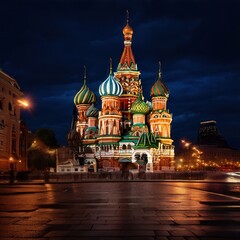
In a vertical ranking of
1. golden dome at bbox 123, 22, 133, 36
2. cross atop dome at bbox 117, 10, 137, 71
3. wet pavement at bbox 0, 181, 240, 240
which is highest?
golden dome at bbox 123, 22, 133, 36

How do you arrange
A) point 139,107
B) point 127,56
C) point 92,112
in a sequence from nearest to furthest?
point 139,107, point 92,112, point 127,56

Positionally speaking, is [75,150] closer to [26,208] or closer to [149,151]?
[149,151]

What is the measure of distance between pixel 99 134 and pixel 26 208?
75944 mm

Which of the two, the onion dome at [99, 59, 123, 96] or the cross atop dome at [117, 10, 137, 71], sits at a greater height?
the cross atop dome at [117, 10, 137, 71]

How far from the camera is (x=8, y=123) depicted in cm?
5844

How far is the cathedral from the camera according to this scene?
282 feet

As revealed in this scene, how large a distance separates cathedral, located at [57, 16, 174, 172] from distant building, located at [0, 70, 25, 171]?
17.8m

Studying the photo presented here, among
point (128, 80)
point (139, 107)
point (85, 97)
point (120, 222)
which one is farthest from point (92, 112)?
point (120, 222)

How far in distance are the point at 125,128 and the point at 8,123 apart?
135 feet

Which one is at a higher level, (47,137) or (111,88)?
(111,88)

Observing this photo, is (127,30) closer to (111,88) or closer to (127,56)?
(127,56)

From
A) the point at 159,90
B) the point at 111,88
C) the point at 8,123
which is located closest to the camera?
the point at 8,123

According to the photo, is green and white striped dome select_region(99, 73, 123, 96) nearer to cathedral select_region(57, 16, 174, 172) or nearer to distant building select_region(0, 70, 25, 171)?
cathedral select_region(57, 16, 174, 172)

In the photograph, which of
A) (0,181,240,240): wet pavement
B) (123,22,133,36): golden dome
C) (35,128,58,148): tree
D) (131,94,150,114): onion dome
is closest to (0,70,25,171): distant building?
(35,128,58,148): tree
